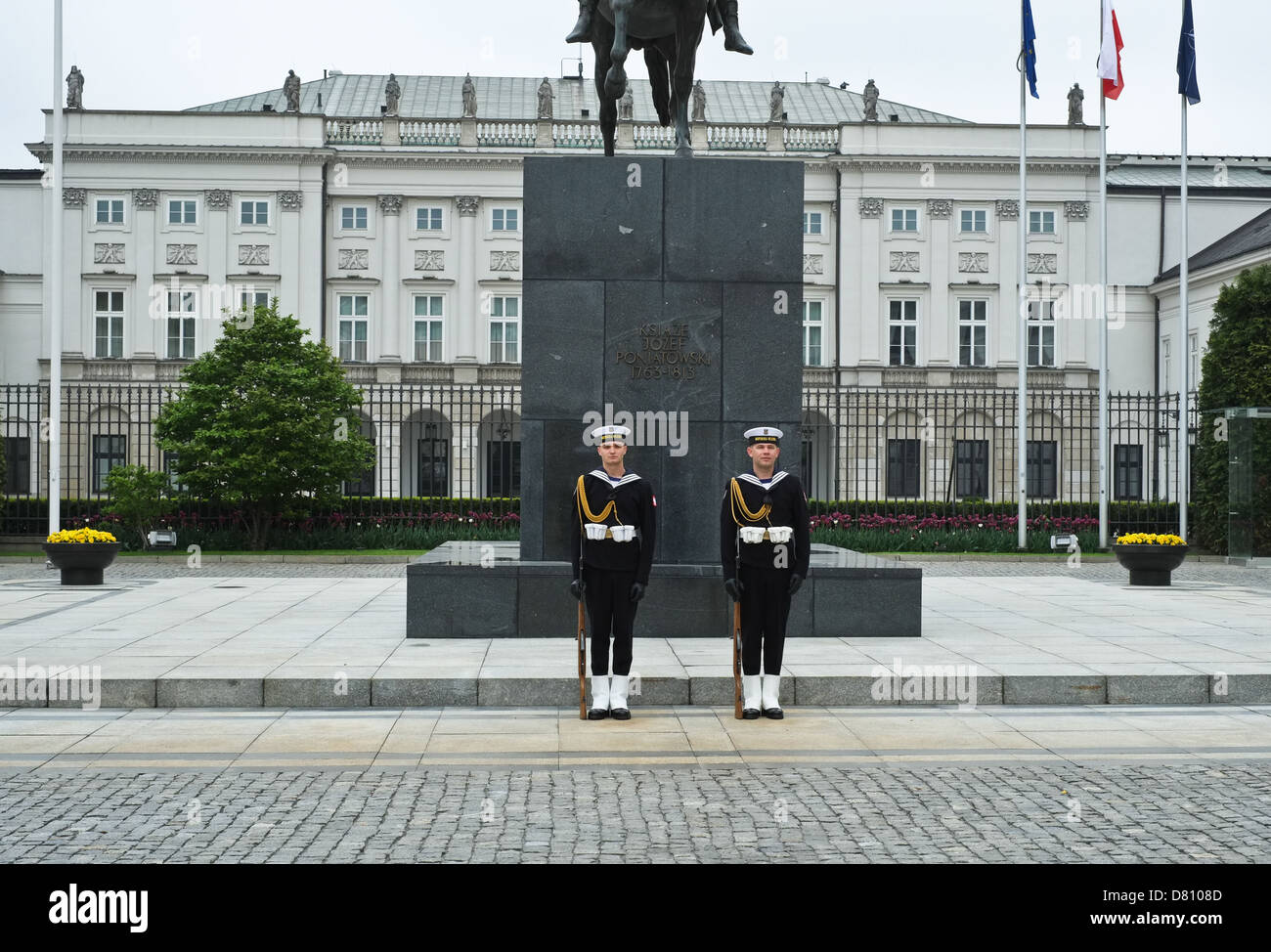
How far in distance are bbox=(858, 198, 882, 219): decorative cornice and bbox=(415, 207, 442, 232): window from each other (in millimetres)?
16949

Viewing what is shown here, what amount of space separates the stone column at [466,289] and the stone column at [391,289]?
2332 millimetres

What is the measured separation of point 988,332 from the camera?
178ft

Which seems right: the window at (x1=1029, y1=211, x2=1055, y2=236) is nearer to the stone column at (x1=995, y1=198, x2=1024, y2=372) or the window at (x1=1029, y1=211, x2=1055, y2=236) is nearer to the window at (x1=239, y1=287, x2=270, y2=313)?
the stone column at (x1=995, y1=198, x2=1024, y2=372)

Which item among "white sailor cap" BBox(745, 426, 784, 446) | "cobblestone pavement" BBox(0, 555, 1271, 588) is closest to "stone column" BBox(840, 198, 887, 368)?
"cobblestone pavement" BBox(0, 555, 1271, 588)

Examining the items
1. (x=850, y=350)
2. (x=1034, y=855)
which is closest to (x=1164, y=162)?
(x=850, y=350)

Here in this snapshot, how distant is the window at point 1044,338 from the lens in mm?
54062

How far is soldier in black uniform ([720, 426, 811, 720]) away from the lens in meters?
9.40

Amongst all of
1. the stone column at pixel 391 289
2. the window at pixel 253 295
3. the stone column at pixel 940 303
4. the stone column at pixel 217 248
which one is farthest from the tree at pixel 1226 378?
the stone column at pixel 217 248

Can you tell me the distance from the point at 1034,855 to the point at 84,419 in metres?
48.0

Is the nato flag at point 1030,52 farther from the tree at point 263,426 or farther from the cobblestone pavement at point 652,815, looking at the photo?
the cobblestone pavement at point 652,815

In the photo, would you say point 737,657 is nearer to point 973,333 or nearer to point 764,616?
point 764,616

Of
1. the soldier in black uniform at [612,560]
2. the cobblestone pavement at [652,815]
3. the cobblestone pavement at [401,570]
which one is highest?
the soldier in black uniform at [612,560]

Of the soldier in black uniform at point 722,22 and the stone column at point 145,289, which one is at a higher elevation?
the stone column at point 145,289
